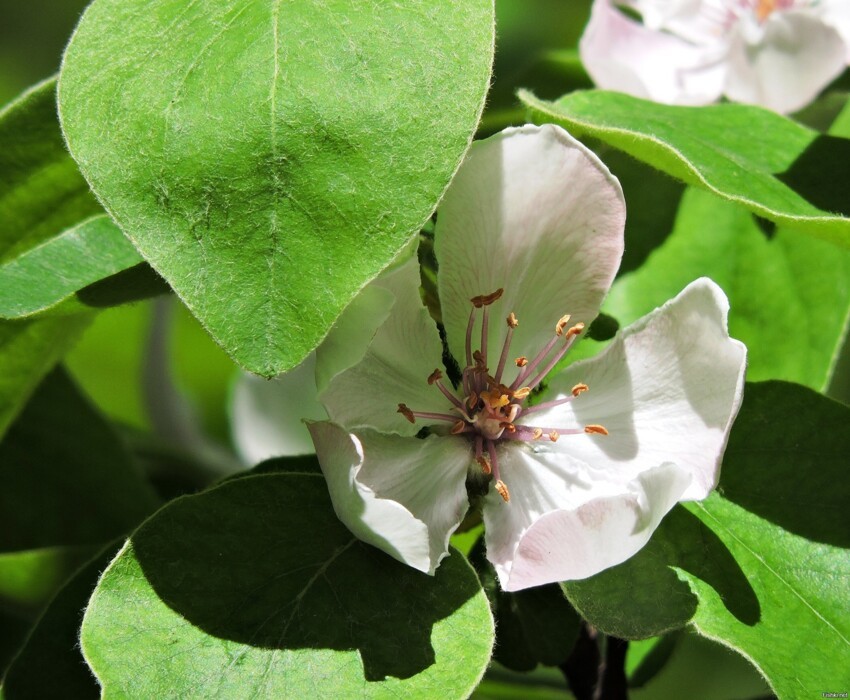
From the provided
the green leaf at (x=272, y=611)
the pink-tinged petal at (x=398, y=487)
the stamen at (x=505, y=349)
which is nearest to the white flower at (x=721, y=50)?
the stamen at (x=505, y=349)

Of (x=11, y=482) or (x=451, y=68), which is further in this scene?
(x=11, y=482)

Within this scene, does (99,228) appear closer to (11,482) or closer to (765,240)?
(11,482)

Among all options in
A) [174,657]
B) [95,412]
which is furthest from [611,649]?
[95,412]

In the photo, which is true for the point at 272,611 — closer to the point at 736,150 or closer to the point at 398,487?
the point at 398,487

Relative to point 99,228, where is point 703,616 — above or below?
below

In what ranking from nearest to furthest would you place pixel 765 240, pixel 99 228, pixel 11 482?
pixel 99 228, pixel 765 240, pixel 11 482

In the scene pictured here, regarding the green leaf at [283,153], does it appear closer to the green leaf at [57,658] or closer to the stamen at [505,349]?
the stamen at [505,349]

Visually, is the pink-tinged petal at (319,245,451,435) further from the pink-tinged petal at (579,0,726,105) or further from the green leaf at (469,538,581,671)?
the pink-tinged petal at (579,0,726,105)

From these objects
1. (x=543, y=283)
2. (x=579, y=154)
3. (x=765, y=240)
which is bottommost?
(x=765, y=240)
